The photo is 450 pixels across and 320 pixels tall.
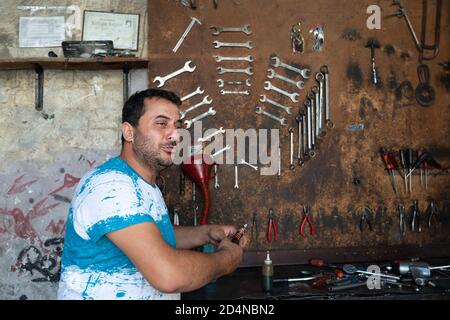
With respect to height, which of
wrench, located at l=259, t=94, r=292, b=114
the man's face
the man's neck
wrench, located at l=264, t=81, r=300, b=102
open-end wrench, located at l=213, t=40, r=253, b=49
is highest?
open-end wrench, located at l=213, t=40, r=253, b=49

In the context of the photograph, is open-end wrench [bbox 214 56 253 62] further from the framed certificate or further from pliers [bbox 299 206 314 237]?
pliers [bbox 299 206 314 237]

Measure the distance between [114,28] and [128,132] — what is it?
1.31m

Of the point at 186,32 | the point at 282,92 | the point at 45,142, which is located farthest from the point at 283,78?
the point at 45,142

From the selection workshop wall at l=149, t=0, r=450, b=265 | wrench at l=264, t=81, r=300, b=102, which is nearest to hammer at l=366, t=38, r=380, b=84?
workshop wall at l=149, t=0, r=450, b=265

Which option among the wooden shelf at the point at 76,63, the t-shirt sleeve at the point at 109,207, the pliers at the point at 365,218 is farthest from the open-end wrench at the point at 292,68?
the t-shirt sleeve at the point at 109,207

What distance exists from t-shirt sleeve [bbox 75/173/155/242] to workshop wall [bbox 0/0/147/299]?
1.33 meters

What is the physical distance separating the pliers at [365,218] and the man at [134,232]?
1421mm

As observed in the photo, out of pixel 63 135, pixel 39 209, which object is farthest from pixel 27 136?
pixel 39 209

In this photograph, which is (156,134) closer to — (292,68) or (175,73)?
(175,73)

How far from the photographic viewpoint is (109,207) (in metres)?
1.45

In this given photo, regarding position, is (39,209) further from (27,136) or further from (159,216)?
(159,216)

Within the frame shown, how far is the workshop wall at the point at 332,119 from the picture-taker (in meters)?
2.92

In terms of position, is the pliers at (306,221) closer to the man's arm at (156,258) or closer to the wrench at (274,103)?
the wrench at (274,103)

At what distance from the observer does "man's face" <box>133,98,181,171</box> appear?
1.78 meters
